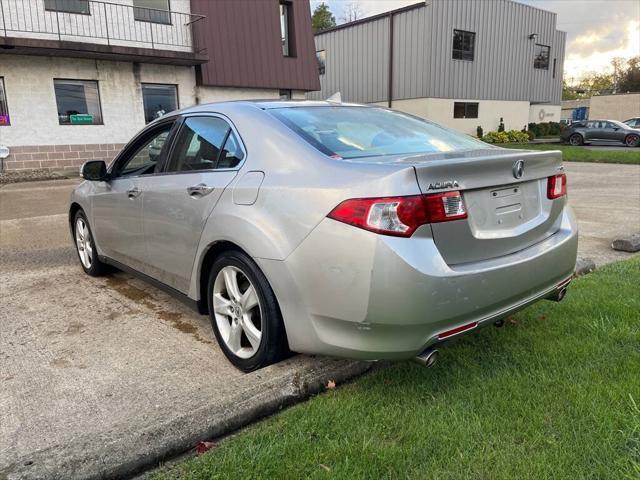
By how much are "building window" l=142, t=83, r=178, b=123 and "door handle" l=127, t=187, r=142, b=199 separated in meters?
13.5

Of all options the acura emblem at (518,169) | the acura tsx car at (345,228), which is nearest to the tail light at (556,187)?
the acura tsx car at (345,228)

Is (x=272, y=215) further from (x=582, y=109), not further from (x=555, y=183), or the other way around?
(x=582, y=109)

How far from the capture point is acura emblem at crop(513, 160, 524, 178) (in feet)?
8.77

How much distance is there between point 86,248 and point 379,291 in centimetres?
373

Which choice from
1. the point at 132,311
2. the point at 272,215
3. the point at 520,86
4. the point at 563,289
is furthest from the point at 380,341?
the point at 520,86

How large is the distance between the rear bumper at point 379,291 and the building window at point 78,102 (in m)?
14.7

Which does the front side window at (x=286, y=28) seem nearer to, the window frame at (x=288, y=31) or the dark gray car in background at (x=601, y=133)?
the window frame at (x=288, y=31)

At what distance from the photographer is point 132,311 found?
405cm

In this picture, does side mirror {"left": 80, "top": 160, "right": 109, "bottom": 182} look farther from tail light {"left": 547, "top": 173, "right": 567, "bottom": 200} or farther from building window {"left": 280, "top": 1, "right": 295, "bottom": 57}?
building window {"left": 280, "top": 1, "right": 295, "bottom": 57}

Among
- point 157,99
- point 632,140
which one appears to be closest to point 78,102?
point 157,99

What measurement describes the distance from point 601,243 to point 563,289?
3406mm

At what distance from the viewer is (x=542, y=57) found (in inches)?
1283

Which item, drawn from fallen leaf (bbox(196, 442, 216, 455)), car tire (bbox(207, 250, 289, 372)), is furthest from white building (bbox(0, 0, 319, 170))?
fallen leaf (bbox(196, 442, 216, 455))

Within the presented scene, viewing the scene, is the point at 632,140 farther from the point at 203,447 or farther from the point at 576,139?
the point at 203,447
